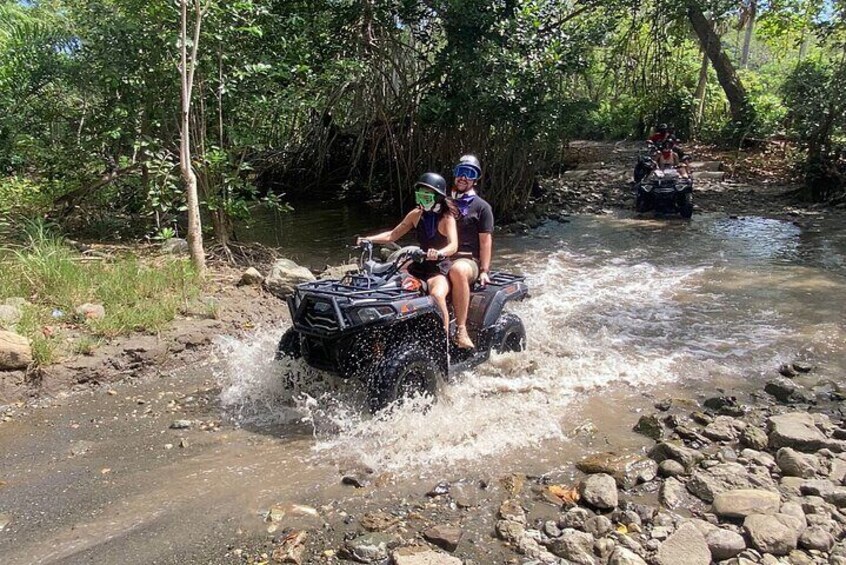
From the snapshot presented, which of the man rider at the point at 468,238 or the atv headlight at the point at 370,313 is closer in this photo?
the atv headlight at the point at 370,313

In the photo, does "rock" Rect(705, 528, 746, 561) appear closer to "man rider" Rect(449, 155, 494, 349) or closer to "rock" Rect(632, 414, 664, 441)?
"rock" Rect(632, 414, 664, 441)

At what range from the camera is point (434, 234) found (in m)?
5.22

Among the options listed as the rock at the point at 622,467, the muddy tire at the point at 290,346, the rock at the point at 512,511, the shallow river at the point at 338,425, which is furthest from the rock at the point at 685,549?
the muddy tire at the point at 290,346

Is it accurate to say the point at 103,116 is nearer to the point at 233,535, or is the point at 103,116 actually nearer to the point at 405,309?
the point at 405,309

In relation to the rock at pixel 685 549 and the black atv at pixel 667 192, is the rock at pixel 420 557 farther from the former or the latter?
the black atv at pixel 667 192

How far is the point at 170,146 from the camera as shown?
887cm

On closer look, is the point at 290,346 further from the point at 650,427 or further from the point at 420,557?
the point at 650,427

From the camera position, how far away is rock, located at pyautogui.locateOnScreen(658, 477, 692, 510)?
371cm

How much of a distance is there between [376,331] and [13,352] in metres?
2.99

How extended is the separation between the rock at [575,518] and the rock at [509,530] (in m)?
0.23

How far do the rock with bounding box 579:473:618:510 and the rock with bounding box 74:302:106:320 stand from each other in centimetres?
450

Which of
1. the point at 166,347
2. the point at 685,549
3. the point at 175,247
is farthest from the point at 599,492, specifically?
the point at 175,247

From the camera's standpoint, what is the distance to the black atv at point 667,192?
13.6 meters

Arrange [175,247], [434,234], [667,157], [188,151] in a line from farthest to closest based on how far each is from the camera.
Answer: [667,157]
[175,247]
[188,151]
[434,234]
